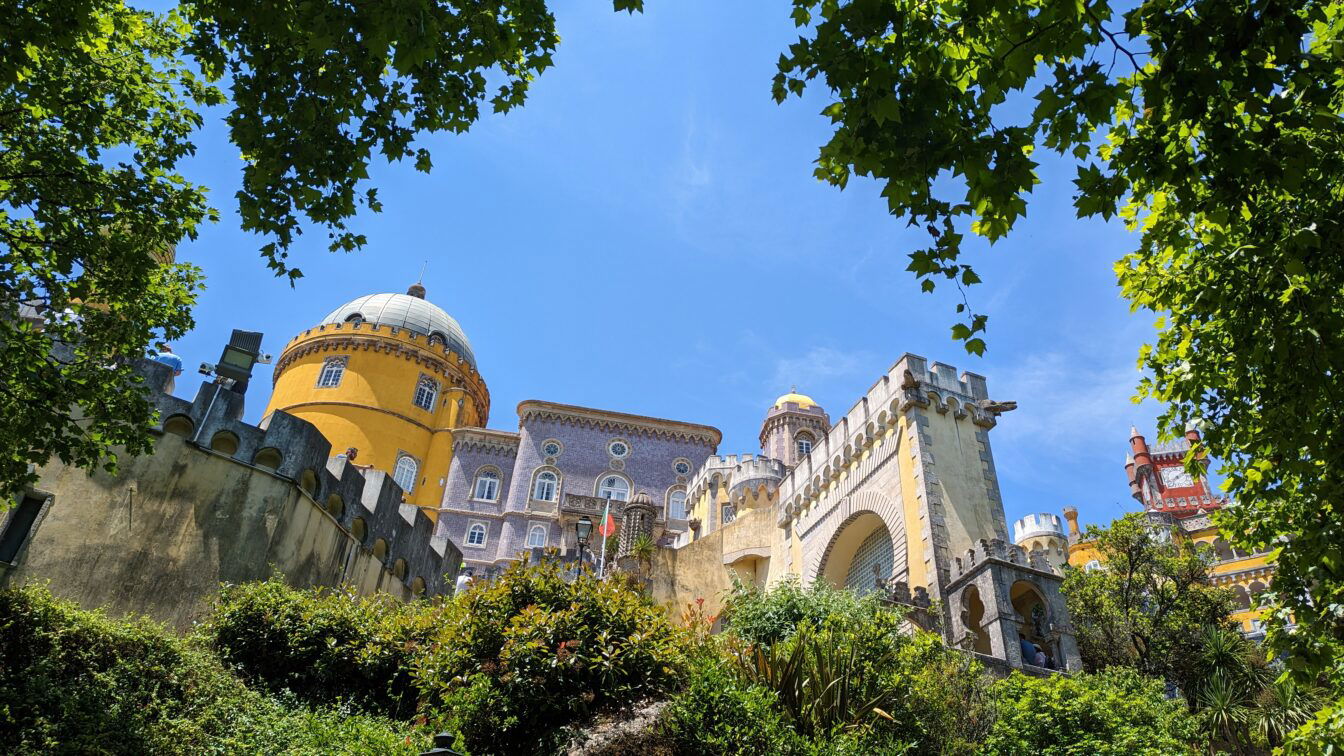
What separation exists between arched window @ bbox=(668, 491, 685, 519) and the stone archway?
2039 centimetres

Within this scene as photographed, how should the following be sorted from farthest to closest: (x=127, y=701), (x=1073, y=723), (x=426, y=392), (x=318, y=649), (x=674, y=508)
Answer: (x=426, y=392)
(x=674, y=508)
(x=318, y=649)
(x=1073, y=723)
(x=127, y=701)

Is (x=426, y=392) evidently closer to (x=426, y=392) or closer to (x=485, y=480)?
(x=426, y=392)

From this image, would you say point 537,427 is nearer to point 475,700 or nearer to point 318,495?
point 318,495

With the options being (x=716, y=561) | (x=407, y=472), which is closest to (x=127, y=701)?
(x=716, y=561)

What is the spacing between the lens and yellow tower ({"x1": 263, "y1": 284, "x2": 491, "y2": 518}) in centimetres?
4341

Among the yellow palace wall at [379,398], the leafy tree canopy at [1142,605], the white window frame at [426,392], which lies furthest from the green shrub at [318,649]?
the white window frame at [426,392]

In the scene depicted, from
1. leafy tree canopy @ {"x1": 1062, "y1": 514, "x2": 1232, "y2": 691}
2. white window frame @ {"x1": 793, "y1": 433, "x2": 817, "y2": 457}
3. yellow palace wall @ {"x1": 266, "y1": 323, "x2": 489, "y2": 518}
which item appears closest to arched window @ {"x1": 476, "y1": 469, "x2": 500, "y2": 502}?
yellow palace wall @ {"x1": 266, "y1": 323, "x2": 489, "y2": 518}

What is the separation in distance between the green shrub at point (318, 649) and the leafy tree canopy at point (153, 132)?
355 cm

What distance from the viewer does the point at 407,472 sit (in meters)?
45.0

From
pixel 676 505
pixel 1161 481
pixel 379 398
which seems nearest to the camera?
pixel 379 398

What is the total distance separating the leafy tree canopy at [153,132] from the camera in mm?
6938

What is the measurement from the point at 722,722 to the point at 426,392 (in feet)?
132

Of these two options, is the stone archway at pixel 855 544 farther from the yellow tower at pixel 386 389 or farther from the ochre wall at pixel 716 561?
the yellow tower at pixel 386 389

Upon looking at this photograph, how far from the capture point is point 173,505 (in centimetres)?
1273
